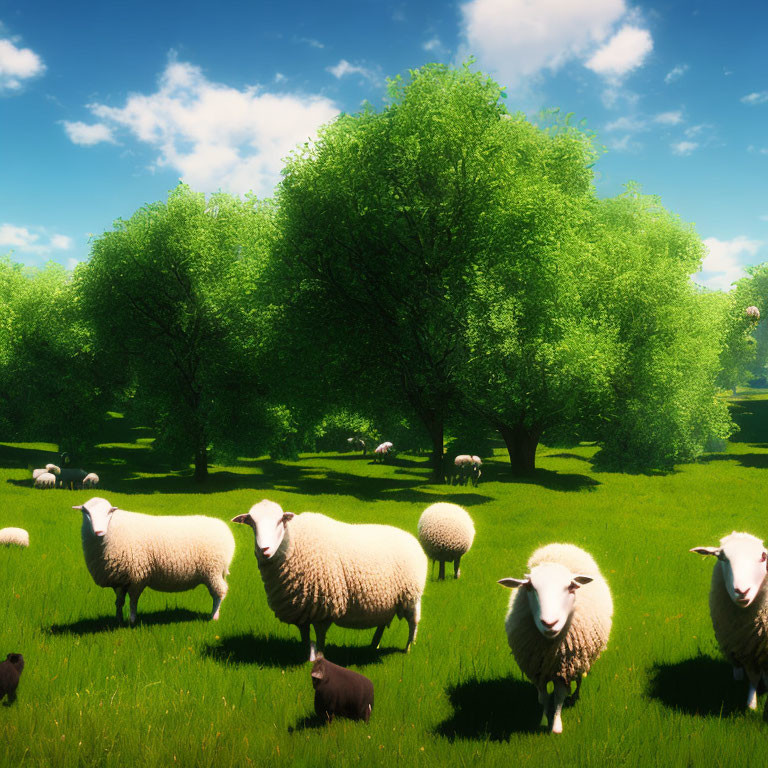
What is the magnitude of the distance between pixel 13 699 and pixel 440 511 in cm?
820

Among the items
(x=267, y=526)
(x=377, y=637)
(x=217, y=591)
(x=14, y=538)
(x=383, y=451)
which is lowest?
(x=383, y=451)

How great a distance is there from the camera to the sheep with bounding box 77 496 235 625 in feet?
27.8

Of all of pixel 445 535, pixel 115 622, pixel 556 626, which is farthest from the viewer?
pixel 445 535

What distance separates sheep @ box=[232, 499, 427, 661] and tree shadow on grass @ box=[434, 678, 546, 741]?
137 centimetres

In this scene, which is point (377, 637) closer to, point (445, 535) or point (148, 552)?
point (148, 552)

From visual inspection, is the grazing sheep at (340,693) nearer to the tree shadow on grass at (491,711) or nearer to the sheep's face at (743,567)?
the tree shadow on grass at (491,711)

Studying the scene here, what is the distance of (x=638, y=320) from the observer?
1272 inches

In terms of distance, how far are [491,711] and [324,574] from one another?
2430 mm

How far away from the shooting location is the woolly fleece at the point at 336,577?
284 inches

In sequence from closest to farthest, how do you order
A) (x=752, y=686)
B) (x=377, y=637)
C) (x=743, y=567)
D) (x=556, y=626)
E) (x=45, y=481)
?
1. (x=556, y=626)
2. (x=743, y=567)
3. (x=752, y=686)
4. (x=377, y=637)
5. (x=45, y=481)

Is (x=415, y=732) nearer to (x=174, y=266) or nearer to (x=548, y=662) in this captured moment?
(x=548, y=662)

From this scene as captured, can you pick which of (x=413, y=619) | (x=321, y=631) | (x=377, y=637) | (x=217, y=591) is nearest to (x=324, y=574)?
(x=321, y=631)

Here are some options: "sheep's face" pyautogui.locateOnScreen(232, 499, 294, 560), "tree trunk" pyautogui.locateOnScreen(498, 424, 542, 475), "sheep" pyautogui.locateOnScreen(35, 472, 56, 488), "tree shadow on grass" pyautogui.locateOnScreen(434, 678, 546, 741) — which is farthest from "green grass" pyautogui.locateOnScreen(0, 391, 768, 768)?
"tree trunk" pyautogui.locateOnScreen(498, 424, 542, 475)

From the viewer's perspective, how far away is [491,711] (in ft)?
19.8
